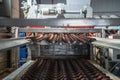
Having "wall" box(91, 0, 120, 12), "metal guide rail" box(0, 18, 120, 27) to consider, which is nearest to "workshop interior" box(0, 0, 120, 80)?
"metal guide rail" box(0, 18, 120, 27)

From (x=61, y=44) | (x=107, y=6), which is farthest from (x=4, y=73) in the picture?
(x=107, y=6)

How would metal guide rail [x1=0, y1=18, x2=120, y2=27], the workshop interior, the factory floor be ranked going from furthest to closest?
the factory floor
the workshop interior
metal guide rail [x1=0, y1=18, x2=120, y2=27]

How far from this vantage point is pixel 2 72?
5840 mm

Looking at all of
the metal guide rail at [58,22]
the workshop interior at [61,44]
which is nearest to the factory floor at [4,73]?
the workshop interior at [61,44]

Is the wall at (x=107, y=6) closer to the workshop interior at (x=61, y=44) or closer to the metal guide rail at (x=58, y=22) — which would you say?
the workshop interior at (x=61, y=44)

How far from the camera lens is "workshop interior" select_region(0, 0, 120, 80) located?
6.60ft

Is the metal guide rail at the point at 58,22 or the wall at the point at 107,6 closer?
the metal guide rail at the point at 58,22

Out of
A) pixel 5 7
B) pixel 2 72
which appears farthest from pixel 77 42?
pixel 2 72

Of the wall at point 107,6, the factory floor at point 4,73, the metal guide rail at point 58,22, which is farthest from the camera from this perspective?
the wall at point 107,6

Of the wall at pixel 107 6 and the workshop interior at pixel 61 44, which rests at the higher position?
the wall at pixel 107 6

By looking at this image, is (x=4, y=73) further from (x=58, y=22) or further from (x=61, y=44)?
(x=58, y=22)

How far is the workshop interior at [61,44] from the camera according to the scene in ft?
6.60

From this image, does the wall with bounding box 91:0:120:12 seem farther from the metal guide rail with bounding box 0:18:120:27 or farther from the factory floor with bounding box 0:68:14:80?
the metal guide rail with bounding box 0:18:120:27


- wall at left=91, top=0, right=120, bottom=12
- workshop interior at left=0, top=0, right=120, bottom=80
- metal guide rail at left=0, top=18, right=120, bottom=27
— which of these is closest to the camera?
metal guide rail at left=0, top=18, right=120, bottom=27
